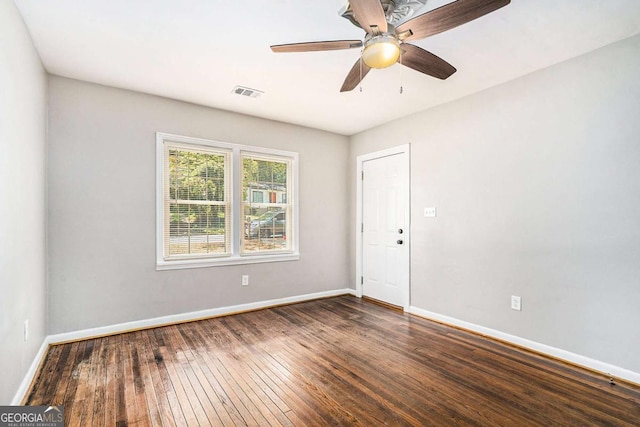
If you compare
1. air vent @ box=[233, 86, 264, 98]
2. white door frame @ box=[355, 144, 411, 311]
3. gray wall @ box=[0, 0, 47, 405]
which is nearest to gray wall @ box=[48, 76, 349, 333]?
gray wall @ box=[0, 0, 47, 405]

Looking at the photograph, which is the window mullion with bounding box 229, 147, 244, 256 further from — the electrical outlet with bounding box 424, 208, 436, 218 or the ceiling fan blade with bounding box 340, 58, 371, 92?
the electrical outlet with bounding box 424, 208, 436, 218

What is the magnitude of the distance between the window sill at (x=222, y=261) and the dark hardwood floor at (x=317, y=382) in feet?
2.28

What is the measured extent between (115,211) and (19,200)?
1182 millimetres

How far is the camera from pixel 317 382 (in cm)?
234

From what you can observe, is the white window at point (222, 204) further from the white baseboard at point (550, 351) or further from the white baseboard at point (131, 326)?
the white baseboard at point (550, 351)

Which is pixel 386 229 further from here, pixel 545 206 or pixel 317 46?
pixel 317 46

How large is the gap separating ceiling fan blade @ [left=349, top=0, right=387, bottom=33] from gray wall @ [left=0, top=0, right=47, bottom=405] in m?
2.02

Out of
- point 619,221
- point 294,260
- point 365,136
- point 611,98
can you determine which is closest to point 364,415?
point 619,221

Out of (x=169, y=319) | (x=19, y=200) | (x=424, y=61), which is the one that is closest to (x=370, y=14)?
(x=424, y=61)

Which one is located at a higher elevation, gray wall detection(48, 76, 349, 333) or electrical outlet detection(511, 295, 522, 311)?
gray wall detection(48, 76, 349, 333)

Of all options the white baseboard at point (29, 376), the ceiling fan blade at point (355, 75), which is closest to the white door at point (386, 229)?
the ceiling fan blade at point (355, 75)

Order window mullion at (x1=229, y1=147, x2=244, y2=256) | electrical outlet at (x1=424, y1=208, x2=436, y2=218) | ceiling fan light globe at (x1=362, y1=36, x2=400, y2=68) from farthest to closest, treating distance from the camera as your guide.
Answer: window mullion at (x1=229, y1=147, x2=244, y2=256) → electrical outlet at (x1=424, y1=208, x2=436, y2=218) → ceiling fan light globe at (x1=362, y1=36, x2=400, y2=68)

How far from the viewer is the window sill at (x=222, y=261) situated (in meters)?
3.58

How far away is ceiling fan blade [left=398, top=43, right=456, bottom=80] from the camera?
2.01 meters
